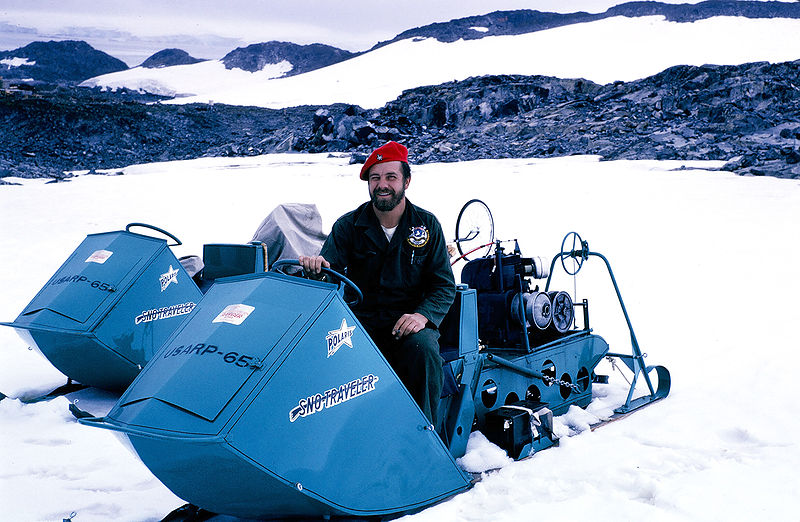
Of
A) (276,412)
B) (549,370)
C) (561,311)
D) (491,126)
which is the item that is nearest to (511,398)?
(549,370)

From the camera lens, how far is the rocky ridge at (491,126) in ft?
69.0

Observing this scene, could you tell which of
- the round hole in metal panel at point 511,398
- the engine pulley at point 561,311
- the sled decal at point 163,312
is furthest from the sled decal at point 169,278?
the engine pulley at point 561,311

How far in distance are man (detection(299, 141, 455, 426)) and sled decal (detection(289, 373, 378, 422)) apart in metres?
0.61

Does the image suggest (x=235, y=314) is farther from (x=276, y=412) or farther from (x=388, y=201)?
(x=388, y=201)

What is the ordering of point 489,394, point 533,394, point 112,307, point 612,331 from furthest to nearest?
point 612,331, point 112,307, point 533,394, point 489,394

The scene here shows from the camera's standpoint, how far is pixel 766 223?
10.1 metres

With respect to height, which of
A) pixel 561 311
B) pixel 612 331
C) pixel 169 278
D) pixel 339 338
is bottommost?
pixel 612 331

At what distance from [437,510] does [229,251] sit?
2.67m

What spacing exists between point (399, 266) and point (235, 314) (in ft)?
3.38

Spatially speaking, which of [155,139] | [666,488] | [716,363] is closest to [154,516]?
[666,488]

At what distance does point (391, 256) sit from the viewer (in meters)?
3.48

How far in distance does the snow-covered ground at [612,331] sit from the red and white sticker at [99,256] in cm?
91

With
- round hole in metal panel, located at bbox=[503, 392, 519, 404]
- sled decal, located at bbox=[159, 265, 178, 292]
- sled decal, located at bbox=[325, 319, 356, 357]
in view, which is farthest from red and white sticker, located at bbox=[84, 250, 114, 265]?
round hole in metal panel, located at bbox=[503, 392, 519, 404]

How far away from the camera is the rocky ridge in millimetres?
21031
